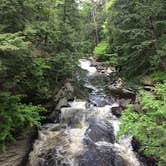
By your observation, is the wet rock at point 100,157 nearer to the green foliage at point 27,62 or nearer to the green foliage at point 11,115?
the green foliage at point 27,62

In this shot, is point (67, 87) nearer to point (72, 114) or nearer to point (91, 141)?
point (72, 114)

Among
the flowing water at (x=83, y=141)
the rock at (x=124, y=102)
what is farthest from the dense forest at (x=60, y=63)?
the flowing water at (x=83, y=141)

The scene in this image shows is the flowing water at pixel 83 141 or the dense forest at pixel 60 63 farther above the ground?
the dense forest at pixel 60 63

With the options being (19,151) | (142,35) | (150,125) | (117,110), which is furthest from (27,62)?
(142,35)

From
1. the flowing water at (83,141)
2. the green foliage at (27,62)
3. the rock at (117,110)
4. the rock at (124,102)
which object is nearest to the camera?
the green foliage at (27,62)

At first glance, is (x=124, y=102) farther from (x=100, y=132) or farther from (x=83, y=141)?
(x=83, y=141)

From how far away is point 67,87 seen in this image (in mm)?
16078

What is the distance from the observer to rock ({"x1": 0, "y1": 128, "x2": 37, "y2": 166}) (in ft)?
30.5

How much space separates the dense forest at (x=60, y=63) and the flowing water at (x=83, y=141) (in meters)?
0.94

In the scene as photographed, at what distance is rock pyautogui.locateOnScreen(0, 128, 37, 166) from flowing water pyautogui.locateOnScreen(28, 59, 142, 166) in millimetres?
348

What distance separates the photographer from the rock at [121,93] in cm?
1485

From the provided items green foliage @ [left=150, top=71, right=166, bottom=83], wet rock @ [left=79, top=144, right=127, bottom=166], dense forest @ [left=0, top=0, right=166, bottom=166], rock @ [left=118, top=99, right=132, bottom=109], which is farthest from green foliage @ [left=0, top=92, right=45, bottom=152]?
green foliage @ [left=150, top=71, right=166, bottom=83]

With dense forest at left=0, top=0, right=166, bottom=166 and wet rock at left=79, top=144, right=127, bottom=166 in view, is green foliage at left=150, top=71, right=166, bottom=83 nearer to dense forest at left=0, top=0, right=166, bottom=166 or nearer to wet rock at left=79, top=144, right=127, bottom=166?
dense forest at left=0, top=0, right=166, bottom=166

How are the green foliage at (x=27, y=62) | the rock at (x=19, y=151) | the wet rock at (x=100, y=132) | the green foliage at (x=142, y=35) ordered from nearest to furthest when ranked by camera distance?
the green foliage at (x=27, y=62) < the rock at (x=19, y=151) < the wet rock at (x=100, y=132) < the green foliage at (x=142, y=35)
